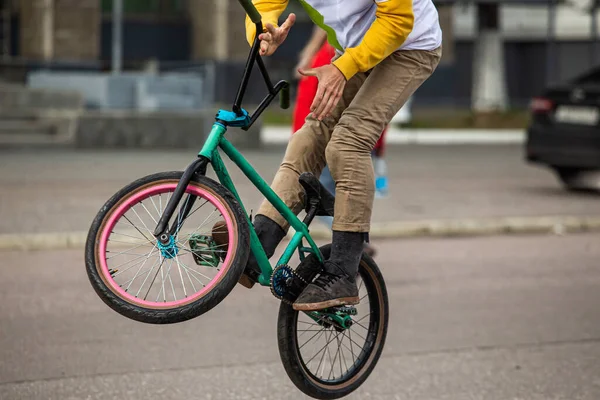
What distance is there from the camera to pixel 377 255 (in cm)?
895

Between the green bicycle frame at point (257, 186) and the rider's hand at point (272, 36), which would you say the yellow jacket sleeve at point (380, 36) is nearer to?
the rider's hand at point (272, 36)

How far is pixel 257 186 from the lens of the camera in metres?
4.18

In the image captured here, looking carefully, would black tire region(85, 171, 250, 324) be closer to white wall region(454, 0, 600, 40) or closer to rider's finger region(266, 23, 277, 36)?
rider's finger region(266, 23, 277, 36)

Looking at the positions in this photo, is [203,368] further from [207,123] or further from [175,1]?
[175,1]

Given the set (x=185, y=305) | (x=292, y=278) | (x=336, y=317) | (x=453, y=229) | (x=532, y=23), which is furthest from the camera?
(x=532, y=23)

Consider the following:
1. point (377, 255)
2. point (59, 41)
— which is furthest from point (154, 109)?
point (59, 41)

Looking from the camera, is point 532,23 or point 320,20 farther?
point 532,23

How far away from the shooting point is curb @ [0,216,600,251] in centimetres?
916

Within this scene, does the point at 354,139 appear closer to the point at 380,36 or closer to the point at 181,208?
the point at 380,36

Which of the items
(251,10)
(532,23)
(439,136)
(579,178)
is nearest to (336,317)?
(251,10)

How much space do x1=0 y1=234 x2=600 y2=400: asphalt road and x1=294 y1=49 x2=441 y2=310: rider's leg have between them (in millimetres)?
819

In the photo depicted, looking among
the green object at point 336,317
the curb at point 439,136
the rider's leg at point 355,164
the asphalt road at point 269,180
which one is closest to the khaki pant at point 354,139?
the rider's leg at point 355,164

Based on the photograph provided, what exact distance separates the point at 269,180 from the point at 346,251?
9607 millimetres

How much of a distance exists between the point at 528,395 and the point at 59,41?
30.7 metres
